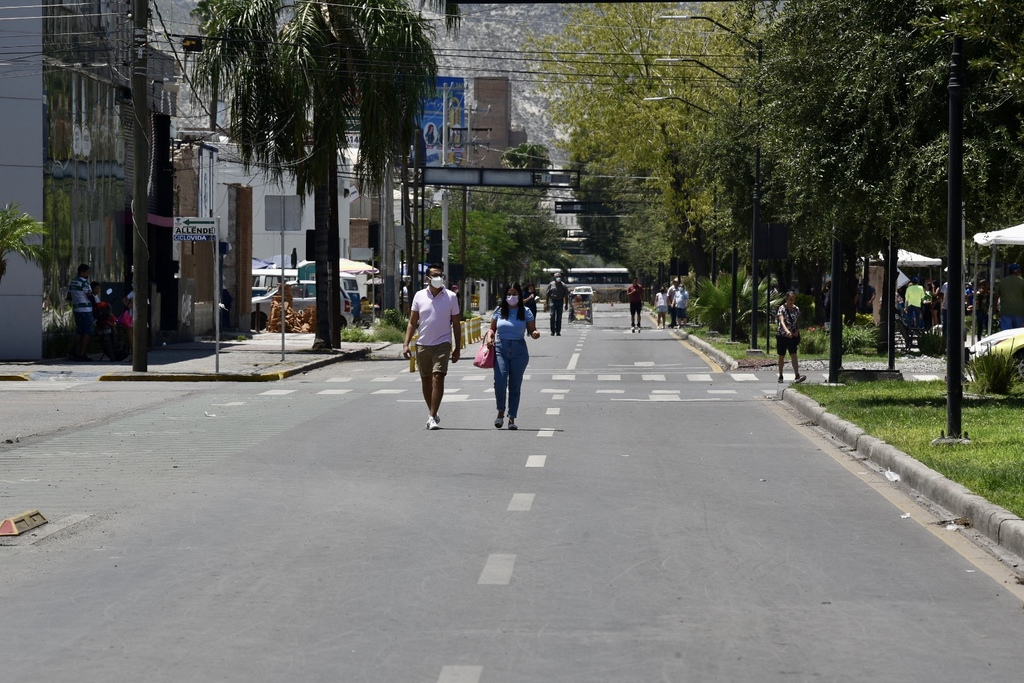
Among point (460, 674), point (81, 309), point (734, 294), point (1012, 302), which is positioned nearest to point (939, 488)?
point (460, 674)

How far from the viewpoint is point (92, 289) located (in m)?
31.3

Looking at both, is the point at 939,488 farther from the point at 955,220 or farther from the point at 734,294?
the point at 734,294

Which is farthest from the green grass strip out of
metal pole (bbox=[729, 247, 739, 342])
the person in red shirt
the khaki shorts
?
the person in red shirt

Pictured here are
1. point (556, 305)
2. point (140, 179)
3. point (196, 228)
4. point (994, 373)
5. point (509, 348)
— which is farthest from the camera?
point (556, 305)

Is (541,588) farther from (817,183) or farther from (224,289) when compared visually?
(224,289)

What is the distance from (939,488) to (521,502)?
10.6ft

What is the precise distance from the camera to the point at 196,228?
2775cm

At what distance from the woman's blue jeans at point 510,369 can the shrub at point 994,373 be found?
8.03 m

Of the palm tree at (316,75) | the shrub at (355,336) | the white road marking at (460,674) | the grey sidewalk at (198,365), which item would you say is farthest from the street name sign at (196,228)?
the white road marking at (460,674)

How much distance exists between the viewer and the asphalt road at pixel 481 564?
6.59 m

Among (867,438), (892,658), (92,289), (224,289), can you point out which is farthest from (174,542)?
(224,289)

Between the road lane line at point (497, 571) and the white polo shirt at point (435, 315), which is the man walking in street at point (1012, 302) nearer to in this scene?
the white polo shirt at point (435, 315)

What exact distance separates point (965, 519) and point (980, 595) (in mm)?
2615

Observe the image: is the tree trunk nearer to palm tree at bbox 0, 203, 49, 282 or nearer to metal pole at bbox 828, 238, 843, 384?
palm tree at bbox 0, 203, 49, 282
